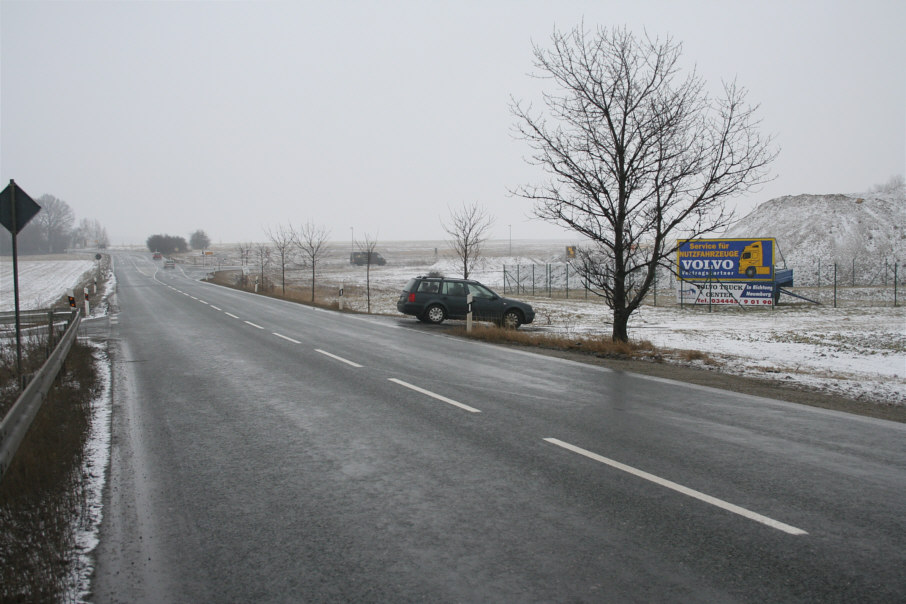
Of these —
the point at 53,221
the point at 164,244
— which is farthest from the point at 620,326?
the point at 164,244

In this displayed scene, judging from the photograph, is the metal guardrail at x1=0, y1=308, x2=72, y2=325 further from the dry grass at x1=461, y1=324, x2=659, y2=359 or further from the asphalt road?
the dry grass at x1=461, y1=324, x2=659, y2=359

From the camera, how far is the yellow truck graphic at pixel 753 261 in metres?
31.8

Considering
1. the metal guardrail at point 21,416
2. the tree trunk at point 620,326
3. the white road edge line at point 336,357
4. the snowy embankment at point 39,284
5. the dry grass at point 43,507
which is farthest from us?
the snowy embankment at point 39,284

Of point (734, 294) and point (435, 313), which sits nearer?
point (435, 313)

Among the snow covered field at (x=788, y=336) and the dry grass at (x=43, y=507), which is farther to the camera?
the snow covered field at (x=788, y=336)

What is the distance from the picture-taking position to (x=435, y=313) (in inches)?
878

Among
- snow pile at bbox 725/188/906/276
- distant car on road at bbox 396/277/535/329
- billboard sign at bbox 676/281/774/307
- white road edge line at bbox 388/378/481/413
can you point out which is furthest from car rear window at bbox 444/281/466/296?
snow pile at bbox 725/188/906/276

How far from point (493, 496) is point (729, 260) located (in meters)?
31.1

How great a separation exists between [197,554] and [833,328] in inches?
885

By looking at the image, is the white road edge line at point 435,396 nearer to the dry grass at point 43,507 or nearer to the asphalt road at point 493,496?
the asphalt road at point 493,496

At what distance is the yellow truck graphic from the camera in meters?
31.8

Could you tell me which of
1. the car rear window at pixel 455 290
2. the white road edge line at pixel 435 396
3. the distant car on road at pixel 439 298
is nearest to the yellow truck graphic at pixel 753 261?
the distant car on road at pixel 439 298

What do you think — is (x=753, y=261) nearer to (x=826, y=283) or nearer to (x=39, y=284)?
(x=826, y=283)

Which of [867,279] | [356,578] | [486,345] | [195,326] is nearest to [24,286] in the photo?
[195,326]
